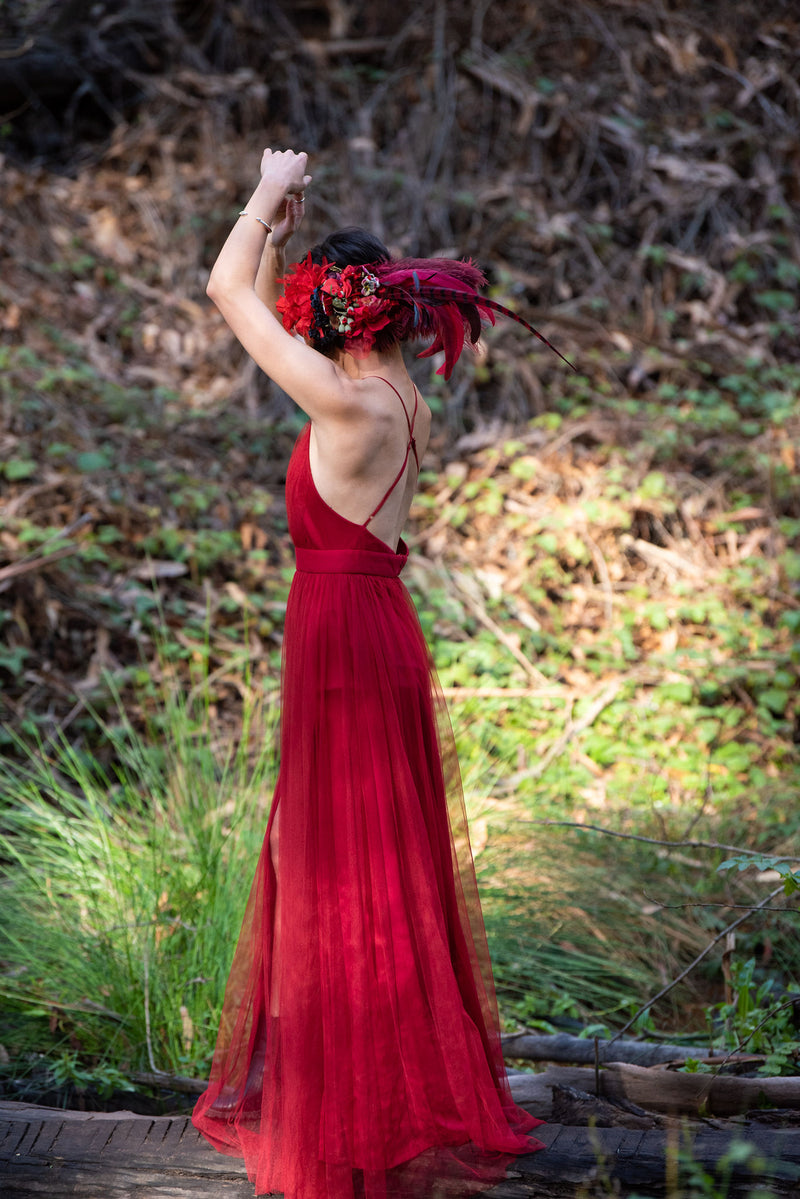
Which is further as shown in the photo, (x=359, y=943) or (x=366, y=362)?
(x=366, y=362)

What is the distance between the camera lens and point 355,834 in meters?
2.28

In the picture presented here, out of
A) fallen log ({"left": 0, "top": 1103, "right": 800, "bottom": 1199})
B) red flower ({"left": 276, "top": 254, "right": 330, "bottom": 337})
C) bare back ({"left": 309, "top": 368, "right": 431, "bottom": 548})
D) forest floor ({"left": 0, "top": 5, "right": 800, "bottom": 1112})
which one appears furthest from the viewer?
forest floor ({"left": 0, "top": 5, "right": 800, "bottom": 1112})

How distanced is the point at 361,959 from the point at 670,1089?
0.89m

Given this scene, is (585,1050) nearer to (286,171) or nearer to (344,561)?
(344,561)

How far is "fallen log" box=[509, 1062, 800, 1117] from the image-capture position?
246 cm

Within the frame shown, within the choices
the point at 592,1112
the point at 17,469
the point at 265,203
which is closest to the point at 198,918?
the point at 592,1112

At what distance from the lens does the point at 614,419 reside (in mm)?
6918

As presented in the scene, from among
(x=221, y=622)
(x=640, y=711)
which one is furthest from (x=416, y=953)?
(x=221, y=622)

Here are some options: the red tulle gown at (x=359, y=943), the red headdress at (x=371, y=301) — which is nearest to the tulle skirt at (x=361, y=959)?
the red tulle gown at (x=359, y=943)

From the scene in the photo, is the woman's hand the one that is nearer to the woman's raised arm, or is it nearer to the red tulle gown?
the woman's raised arm

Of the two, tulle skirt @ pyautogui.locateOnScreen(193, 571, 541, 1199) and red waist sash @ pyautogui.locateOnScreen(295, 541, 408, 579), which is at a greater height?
red waist sash @ pyautogui.locateOnScreen(295, 541, 408, 579)

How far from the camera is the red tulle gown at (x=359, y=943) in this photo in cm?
217

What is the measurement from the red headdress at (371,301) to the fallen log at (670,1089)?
1731 millimetres

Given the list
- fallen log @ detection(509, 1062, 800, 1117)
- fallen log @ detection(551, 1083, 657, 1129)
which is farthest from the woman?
fallen log @ detection(509, 1062, 800, 1117)
